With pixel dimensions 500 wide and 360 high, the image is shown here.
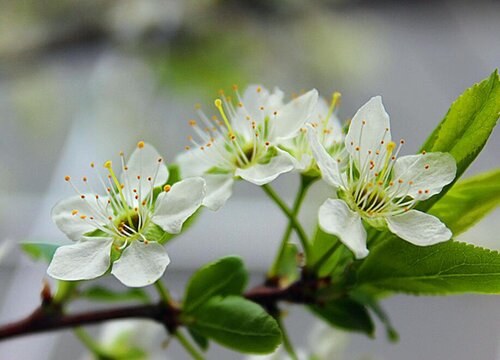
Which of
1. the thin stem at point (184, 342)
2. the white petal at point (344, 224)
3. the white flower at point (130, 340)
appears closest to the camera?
the white petal at point (344, 224)

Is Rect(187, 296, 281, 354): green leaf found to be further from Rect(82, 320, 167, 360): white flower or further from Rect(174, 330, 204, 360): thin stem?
Rect(82, 320, 167, 360): white flower

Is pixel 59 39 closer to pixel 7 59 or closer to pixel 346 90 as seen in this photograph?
pixel 7 59

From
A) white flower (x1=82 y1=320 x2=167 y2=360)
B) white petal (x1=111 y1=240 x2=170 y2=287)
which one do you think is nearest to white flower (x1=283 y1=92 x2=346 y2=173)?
white petal (x1=111 y1=240 x2=170 y2=287)

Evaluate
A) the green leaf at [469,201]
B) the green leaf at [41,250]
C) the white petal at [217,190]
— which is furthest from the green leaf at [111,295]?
the green leaf at [469,201]

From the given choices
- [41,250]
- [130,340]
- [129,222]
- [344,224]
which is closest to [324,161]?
[344,224]

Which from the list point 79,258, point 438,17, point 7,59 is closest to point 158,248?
point 79,258

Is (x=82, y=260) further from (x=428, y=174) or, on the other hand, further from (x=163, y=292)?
(x=428, y=174)

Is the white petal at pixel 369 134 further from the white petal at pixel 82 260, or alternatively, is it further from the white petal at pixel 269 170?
the white petal at pixel 82 260
